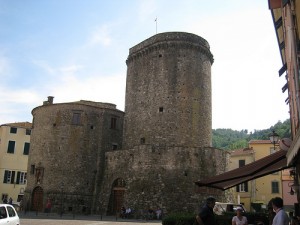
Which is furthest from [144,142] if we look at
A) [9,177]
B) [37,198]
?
[9,177]

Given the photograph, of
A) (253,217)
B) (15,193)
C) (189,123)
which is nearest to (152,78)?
(189,123)

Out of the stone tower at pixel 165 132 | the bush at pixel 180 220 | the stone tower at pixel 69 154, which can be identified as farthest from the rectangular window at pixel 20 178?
the bush at pixel 180 220

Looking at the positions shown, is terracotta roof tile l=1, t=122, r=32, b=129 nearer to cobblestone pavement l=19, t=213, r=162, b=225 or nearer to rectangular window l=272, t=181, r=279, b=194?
cobblestone pavement l=19, t=213, r=162, b=225

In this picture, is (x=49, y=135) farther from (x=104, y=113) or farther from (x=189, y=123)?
(x=189, y=123)

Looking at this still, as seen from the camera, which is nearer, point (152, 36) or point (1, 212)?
point (1, 212)

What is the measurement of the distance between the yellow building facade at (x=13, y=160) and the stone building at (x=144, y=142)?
1080 cm

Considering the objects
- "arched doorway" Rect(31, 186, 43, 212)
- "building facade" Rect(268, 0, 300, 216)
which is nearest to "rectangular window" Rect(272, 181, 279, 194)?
"arched doorway" Rect(31, 186, 43, 212)

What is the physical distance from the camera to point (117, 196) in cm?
2947

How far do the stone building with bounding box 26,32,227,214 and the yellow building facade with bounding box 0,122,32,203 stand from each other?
1080cm

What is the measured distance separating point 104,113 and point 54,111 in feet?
16.4

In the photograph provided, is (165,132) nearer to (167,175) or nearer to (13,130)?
(167,175)

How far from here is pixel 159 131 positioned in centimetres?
2933

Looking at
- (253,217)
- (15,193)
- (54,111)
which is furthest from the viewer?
(15,193)

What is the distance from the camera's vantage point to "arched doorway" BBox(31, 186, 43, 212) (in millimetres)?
32625
